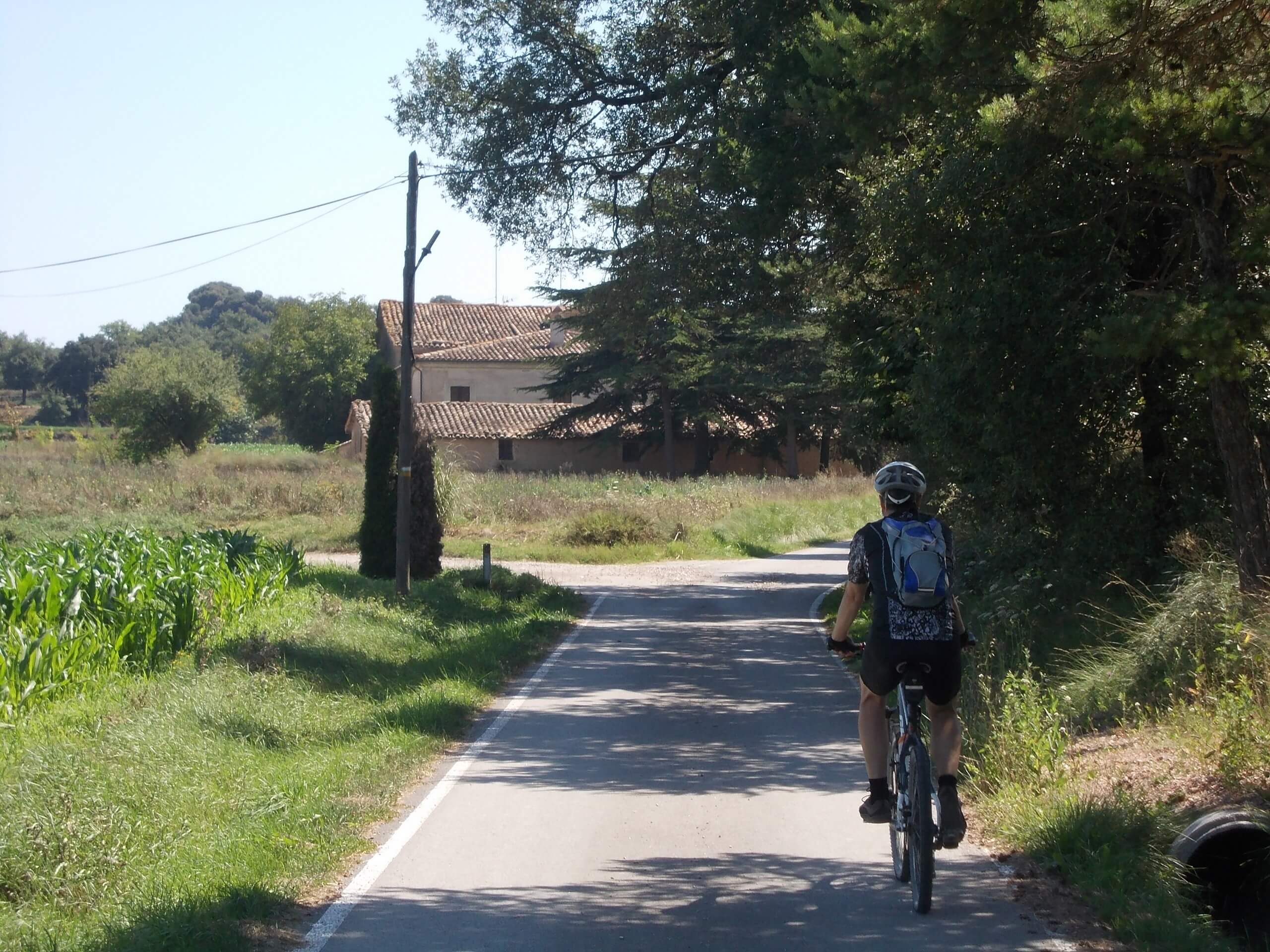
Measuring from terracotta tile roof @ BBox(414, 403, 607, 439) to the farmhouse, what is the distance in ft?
0.16

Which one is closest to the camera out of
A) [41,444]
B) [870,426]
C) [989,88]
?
[989,88]

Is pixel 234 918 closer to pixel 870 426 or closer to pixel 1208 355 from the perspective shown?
pixel 1208 355

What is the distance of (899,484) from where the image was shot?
20.6ft

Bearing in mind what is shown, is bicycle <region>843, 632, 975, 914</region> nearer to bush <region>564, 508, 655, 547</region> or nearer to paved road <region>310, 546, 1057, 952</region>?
paved road <region>310, 546, 1057, 952</region>

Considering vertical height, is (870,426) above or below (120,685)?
above

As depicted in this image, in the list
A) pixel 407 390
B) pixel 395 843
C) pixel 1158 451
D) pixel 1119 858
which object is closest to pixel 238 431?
pixel 407 390

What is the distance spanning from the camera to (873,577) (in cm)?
617

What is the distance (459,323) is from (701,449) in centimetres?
1951

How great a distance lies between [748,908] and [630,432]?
56.2 m

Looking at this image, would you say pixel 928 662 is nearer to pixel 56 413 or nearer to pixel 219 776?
pixel 219 776

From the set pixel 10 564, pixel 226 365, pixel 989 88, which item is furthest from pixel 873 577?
pixel 226 365

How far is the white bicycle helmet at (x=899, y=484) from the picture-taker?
627 centimetres

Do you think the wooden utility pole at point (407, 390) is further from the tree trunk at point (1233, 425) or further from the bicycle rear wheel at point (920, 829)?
the bicycle rear wheel at point (920, 829)

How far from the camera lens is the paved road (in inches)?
223
